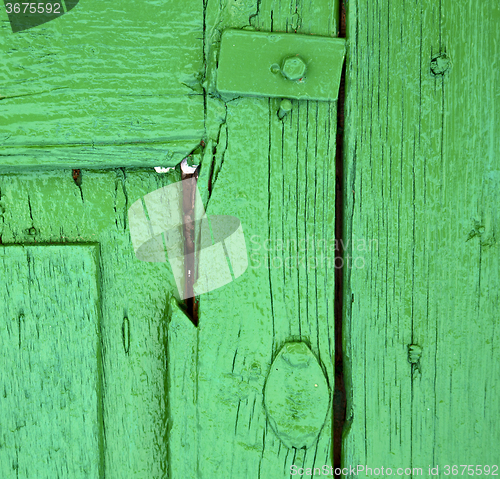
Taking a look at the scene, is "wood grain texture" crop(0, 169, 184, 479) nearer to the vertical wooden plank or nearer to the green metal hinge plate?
the vertical wooden plank

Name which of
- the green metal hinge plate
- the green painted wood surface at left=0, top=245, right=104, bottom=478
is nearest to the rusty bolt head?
the green metal hinge plate

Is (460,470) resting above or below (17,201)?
below

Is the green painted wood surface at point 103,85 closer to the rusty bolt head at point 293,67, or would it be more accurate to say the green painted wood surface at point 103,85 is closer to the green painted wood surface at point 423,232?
the rusty bolt head at point 293,67

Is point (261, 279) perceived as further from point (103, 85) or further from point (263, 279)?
point (103, 85)

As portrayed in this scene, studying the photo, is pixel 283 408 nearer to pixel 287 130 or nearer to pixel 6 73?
pixel 287 130

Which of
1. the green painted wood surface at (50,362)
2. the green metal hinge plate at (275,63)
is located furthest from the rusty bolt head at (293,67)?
the green painted wood surface at (50,362)

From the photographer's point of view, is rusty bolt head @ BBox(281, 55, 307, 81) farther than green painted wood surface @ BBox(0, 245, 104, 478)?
No

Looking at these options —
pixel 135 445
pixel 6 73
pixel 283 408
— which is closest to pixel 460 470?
pixel 283 408
